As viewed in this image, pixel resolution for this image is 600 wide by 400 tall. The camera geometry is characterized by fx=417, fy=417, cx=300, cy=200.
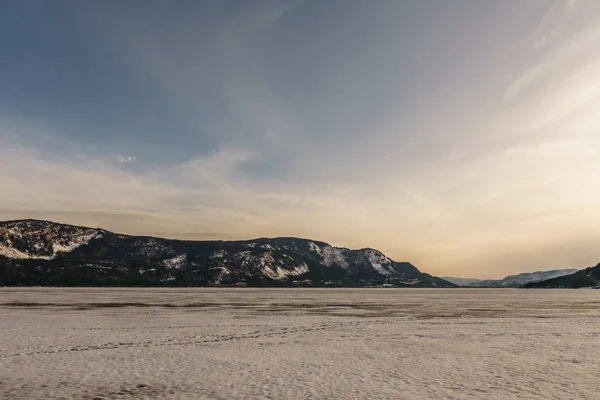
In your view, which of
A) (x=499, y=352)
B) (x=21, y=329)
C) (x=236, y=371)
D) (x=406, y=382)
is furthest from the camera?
(x=21, y=329)

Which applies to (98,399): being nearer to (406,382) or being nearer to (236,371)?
(236,371)

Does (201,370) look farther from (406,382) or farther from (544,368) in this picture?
(544,368)

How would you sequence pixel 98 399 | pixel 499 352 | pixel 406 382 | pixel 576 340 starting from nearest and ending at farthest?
pixel 98 399 < pixel 406 382 < pixel 499 352 < pixel 576 340

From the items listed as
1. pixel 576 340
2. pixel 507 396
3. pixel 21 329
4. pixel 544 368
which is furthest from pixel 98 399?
pixel 576 340

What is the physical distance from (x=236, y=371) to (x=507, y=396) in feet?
45.3

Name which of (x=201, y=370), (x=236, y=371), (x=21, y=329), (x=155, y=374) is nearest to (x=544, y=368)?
(x=236, y=371)

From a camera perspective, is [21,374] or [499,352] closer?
[21,374]

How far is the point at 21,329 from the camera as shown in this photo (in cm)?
3991

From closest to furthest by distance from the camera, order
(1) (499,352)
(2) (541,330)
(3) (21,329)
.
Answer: (1) (499,352) < (3) (21,329) < (2) (541,330)

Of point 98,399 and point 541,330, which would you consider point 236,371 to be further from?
point 541,330

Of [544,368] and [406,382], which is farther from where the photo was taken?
[544,368]

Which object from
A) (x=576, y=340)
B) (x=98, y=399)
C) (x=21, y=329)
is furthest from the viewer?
(x=21, y=329)

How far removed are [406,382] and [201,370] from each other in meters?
11.3

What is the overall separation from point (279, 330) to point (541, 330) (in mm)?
26950
